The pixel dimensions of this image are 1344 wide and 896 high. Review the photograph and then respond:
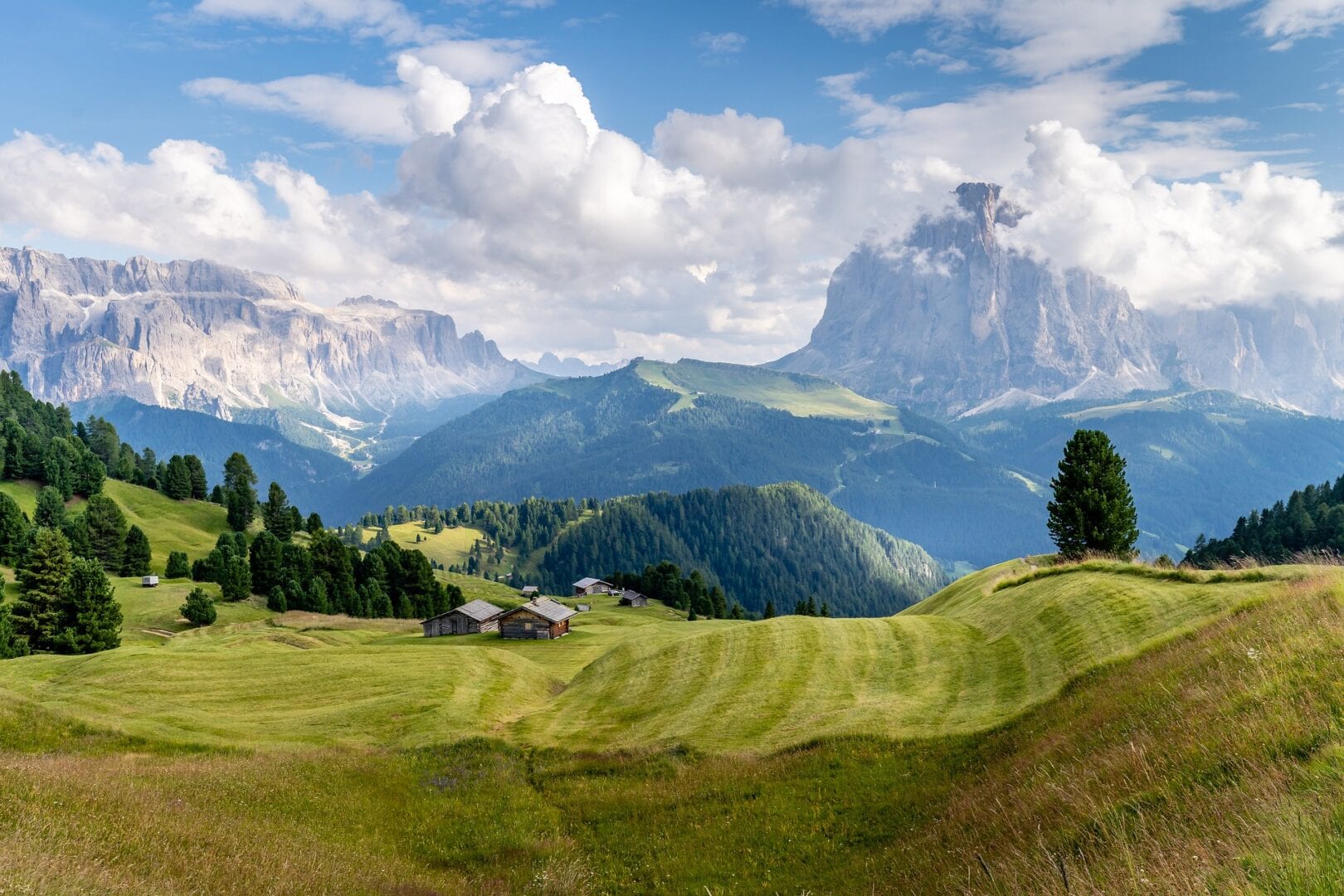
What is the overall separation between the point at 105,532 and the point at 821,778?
142952mm

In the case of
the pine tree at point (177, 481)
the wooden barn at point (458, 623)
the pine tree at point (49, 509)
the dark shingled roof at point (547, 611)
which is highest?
the pine tree at point (177, 481)

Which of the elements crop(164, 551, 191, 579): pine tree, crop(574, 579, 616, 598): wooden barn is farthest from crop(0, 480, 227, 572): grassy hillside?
crop(574, 579, 616, 598): wooden barn

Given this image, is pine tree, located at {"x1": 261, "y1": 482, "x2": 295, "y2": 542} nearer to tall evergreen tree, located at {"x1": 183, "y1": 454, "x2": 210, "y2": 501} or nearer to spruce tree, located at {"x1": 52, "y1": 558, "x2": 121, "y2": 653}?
tall evergreen tree, located at {"x1": 183, "y1": 454, "x2": 210, "y2": 501}

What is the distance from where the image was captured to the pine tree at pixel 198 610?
96.6 m

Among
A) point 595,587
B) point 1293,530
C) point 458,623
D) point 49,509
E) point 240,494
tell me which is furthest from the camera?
point 595,587

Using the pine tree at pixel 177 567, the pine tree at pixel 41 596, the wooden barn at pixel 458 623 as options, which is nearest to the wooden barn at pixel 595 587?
the wooden barn at pixel 458 623

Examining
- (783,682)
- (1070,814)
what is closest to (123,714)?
(783,682)

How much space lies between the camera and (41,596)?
251 ft

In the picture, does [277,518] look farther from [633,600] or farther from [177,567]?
[633,600]

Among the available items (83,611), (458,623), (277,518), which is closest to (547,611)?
(458,623)

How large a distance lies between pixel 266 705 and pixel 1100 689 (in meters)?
→ 49.9

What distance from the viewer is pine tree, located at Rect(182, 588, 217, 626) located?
96.6 m

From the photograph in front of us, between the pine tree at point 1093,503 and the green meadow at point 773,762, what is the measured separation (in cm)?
1571

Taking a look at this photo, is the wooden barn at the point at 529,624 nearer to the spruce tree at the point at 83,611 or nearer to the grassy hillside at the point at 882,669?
the spruce tree at the point at 83,611
